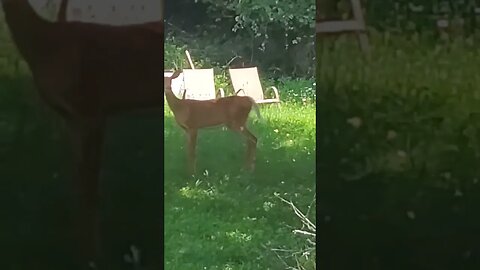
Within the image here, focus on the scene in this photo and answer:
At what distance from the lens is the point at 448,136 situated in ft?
4.59

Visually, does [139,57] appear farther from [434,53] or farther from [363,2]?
[434,53]

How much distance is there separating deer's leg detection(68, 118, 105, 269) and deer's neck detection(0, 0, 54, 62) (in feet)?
0.54

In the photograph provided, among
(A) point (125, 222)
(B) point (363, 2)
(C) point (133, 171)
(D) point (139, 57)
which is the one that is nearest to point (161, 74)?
(D) point (139, 57)

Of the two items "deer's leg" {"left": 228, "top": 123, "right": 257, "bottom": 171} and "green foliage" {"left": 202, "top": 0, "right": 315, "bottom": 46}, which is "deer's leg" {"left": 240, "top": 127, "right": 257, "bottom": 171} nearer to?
"deer's leg" {"left": 228, "top": 123, "right": 257, "bottom": 171}

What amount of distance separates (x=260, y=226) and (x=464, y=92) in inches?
19.6

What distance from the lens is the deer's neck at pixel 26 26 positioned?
1403 millimetres

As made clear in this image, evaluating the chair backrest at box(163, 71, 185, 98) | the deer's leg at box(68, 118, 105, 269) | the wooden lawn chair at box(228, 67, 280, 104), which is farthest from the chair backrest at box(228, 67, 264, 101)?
the deer's leg at box(68, 118, 105, 269)

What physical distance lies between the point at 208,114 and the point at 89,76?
26 cm

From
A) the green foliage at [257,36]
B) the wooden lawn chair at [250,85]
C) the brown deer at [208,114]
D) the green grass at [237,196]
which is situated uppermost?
the green foliage at [257,36]

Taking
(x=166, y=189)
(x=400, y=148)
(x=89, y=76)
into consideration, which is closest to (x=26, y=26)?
(x=89, y=76)

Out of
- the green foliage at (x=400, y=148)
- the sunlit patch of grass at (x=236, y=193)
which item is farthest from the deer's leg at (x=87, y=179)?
the green foliage at (x=400, y=148)

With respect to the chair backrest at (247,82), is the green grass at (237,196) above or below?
below

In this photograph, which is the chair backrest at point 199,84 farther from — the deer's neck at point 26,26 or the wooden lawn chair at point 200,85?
the deer's neck at point 26,26

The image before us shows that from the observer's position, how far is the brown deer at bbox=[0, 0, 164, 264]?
1.42 m
